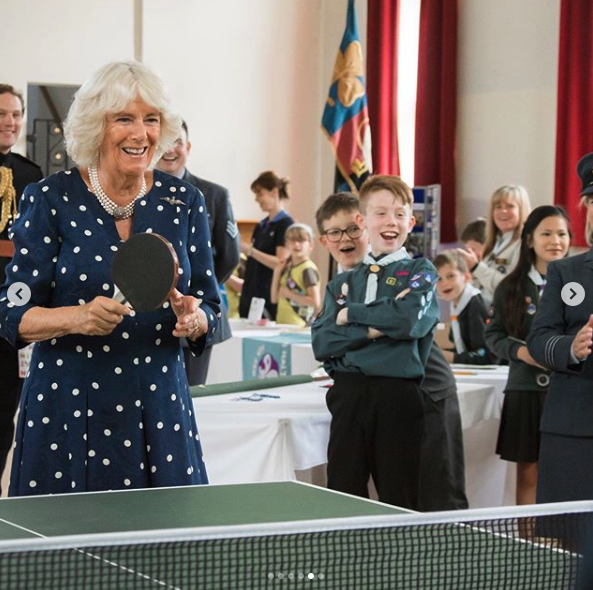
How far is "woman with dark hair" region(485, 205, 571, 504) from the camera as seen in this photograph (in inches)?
178

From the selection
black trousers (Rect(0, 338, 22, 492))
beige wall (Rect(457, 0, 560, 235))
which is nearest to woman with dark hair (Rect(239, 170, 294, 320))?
beige wall (Rect(457, 0, 560, 235))

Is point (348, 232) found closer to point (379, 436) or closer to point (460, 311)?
point (379, 436)

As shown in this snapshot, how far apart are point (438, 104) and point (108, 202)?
8310 mm

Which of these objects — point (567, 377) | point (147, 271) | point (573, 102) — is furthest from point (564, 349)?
point (573, 102)

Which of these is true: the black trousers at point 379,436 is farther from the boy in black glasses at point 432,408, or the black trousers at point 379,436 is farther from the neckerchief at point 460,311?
the neckerchief at point 460,311

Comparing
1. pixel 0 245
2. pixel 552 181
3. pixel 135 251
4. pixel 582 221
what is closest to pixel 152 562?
pixel 135 251

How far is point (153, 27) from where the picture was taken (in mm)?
11031

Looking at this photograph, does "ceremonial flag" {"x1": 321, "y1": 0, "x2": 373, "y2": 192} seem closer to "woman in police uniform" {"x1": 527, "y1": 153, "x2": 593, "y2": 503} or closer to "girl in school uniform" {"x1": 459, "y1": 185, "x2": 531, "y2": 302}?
"girl in school uniform" {"x1": 459, "y1": 185, "x2": 531, "y2": 302}

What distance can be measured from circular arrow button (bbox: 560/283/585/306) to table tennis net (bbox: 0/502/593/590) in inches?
69.2

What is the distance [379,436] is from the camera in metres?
3.85

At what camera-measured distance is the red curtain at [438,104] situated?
33.8ft

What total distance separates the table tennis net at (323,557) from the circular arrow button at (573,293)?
5.77 feet

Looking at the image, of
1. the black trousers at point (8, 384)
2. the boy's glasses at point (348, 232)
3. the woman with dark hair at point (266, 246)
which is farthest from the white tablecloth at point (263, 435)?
the woman with dark hair at point (266, 246)

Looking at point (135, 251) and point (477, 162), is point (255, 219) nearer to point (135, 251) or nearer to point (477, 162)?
point (477, 162)
